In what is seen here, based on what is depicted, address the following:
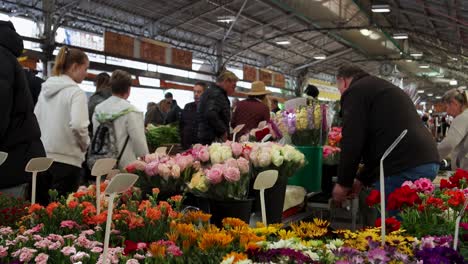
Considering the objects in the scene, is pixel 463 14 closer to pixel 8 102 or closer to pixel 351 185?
pixel 351 185

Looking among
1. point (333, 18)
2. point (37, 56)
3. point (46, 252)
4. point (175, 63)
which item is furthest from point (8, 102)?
point (175, 63)

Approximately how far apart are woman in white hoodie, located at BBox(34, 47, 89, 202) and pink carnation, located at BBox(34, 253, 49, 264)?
1.81m

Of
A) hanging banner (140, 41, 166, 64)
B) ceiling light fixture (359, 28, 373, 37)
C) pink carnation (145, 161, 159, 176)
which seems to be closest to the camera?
pink carnation (145, 161, 159, 176)

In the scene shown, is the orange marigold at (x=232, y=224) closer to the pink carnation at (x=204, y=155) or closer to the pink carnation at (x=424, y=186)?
the pink carnation at (x=204, y=155)

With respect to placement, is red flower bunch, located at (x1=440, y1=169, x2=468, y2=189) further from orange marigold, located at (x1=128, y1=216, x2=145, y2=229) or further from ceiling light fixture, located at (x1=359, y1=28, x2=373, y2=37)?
ceiling light fixture, located at (x1=359, y1=28, x2=373, y2=37)

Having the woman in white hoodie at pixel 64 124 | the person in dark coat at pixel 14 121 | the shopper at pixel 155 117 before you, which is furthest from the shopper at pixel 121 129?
the shopper at pixel 155 117

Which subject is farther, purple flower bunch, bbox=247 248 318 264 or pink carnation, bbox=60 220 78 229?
pink carnation, bbox=60 220 78 229

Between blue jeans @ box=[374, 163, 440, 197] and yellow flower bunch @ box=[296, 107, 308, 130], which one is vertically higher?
yellow flower bunch @ box=[296, 107, 308, 130]

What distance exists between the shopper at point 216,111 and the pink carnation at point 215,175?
2.60m

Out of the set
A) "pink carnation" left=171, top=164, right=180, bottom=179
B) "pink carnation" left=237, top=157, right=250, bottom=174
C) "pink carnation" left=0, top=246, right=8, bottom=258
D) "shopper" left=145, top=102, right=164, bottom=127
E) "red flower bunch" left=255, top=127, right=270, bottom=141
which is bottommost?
"pink carnation" left=0, top=246, right=8, bottom=258

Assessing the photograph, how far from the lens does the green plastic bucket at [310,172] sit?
294 centimetres

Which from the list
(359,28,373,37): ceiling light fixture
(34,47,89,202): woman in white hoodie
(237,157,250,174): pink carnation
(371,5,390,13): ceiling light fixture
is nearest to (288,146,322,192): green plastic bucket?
(237,157,250,174): pink carnation

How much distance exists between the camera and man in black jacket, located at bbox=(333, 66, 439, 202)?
2.72 meters

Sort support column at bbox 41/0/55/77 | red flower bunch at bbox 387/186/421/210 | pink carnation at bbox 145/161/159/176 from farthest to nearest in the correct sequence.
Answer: support column at bbox 41/0/55/77 → pink carnation at bbox 145/161/159/176 → red flower bunch at bbox 387/186/421/210
